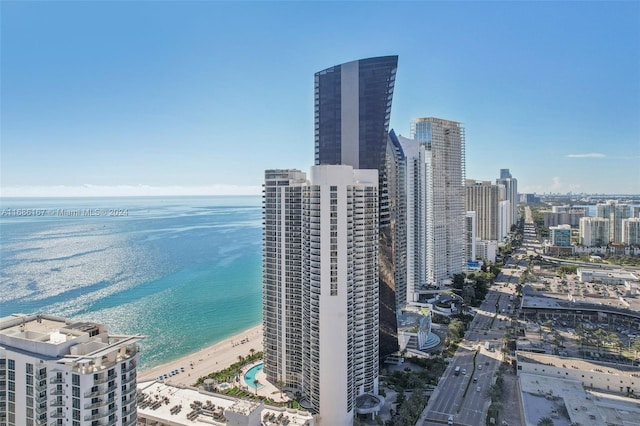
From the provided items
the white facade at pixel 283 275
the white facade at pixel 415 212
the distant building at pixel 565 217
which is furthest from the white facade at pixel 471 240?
the distant building at pixel 565 217

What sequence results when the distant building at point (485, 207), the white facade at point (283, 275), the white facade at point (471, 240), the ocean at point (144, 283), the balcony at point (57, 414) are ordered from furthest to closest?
the distant building at point (485, 207) → the white facade at point (471, 240) → the ocean at point (144, 283) → the white facade at point (283, 275) → the balcony at point (57, 414)

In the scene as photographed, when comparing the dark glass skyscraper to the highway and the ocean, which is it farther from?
the ocean

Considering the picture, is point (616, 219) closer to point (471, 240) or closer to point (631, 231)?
point (631, 231)

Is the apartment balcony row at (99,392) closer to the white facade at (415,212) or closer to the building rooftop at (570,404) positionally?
the building rooftop at (570,404)

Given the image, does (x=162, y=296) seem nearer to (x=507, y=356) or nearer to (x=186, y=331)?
(x=186, y=331)

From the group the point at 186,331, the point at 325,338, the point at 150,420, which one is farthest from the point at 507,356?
the point at 186,331

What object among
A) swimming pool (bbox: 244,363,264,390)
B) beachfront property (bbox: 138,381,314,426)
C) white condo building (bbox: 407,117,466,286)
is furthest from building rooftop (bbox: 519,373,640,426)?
white condo building (bbox: 407,117,466,286)

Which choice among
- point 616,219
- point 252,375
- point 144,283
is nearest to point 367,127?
point 252,375
